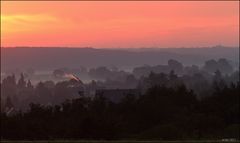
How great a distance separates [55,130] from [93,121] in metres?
3.22

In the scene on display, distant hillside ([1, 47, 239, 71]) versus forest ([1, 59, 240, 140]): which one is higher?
distant hillside ([1, 47, 239, 71])

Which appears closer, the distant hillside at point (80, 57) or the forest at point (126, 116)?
the forest at point (126, 116)

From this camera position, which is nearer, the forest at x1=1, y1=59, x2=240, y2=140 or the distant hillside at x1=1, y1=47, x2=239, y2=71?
the forest at x1=1, y1=59, x2=240, y2=140

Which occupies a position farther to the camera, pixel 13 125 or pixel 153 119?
pixel 153 119

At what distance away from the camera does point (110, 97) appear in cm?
3119

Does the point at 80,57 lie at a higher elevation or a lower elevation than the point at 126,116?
higher

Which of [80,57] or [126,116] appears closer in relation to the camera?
[126,116]

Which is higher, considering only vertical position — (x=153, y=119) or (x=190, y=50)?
(x=190, y=50)

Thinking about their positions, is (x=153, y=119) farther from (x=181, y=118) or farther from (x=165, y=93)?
(x=165, y=93)

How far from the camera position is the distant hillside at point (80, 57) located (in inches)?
1561

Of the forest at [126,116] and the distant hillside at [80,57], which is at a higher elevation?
the distant hillside at [80,57]

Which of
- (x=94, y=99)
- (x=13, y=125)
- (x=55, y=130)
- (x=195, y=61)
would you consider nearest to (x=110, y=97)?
(x=94, y=99)

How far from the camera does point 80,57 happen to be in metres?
41.7

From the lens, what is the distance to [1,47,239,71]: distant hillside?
39.7 meters
